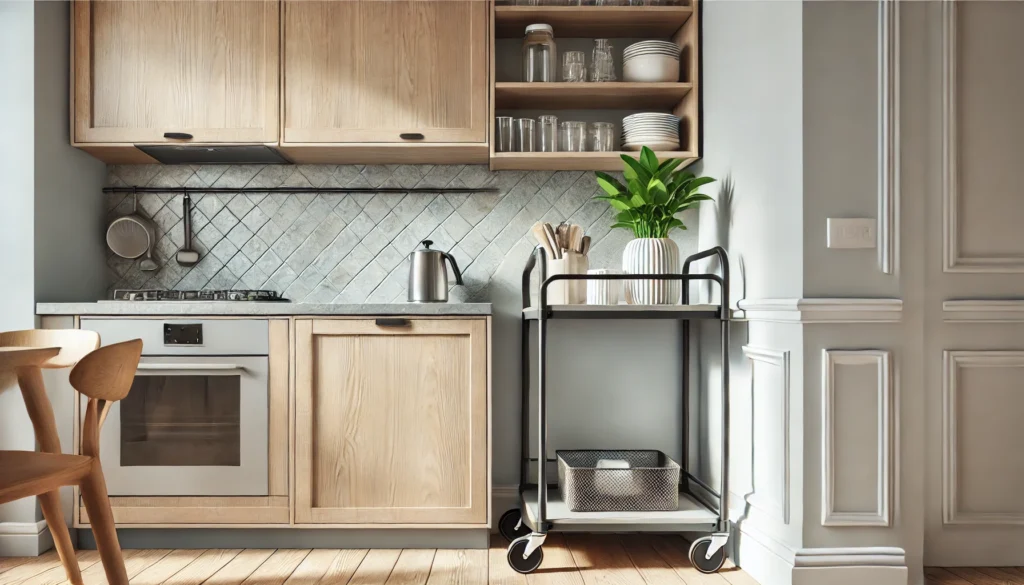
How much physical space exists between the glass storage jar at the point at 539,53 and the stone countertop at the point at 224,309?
0.95 metres

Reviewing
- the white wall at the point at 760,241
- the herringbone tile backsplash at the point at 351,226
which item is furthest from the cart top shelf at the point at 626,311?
the herringbone tile backsplash at the point at 351,226

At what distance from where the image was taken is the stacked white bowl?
262 cm

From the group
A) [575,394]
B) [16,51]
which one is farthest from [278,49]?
[575,394]

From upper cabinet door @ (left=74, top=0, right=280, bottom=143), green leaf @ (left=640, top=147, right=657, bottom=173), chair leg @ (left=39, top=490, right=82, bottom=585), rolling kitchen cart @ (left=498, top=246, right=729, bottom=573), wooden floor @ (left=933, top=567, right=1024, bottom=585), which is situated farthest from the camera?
upper cabinet door @ (left=74, top=0, right=280, bottom=143)

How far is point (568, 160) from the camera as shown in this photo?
2645 mm

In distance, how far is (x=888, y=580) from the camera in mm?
1913

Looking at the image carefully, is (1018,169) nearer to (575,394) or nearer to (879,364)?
(879,364)

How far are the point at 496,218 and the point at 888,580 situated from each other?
182 centimetres

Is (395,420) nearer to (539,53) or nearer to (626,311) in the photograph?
(626,311)

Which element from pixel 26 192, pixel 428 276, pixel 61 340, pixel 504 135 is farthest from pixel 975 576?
pixel 26 192

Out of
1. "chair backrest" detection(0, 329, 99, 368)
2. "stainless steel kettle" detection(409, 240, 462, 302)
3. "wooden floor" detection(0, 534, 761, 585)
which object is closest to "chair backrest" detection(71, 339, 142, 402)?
"chair backrest" detection(0, 329, 99, 368)

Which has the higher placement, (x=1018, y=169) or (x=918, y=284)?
(x=1018, y=169)

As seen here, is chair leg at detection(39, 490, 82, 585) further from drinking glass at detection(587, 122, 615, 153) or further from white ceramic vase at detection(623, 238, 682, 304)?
drinking glass at detection(587, 122, 615, 153)

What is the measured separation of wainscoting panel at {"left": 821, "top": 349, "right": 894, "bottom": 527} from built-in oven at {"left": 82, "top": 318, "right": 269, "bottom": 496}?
5.75ft
